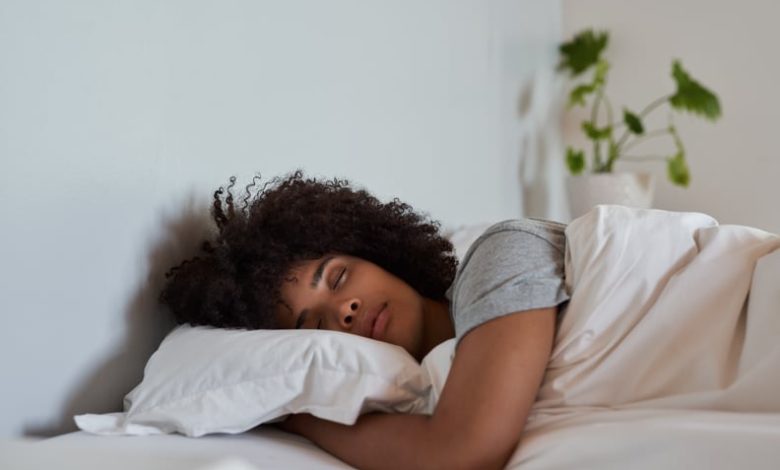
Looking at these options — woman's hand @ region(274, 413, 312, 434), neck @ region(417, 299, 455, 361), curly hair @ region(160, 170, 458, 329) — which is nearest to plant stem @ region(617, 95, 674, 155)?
curly hair @ region(160, 170, 458, 329)

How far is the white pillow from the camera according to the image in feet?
3.86

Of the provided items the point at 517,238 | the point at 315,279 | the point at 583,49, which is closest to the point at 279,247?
the point at 315,279

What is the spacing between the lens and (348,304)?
4.47ft

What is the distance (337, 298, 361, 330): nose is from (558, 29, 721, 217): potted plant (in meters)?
1.86

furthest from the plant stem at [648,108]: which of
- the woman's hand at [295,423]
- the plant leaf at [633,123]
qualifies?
the woman's hand at [295,423]

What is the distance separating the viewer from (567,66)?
336cm

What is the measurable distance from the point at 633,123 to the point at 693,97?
23cm

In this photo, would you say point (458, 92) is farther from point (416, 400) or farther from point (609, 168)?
point (416, 400)

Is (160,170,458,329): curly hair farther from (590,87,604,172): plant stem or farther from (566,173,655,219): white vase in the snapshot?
(590,87,604,172): plant stem

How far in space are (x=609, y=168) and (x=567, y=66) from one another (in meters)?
0.42

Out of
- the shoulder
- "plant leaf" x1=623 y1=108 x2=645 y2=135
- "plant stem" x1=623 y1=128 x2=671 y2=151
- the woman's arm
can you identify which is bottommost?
the woman's arm

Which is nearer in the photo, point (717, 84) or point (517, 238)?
point (517, 238)

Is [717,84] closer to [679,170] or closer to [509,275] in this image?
[679,170]

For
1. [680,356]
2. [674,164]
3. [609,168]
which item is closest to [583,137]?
[609,168]
